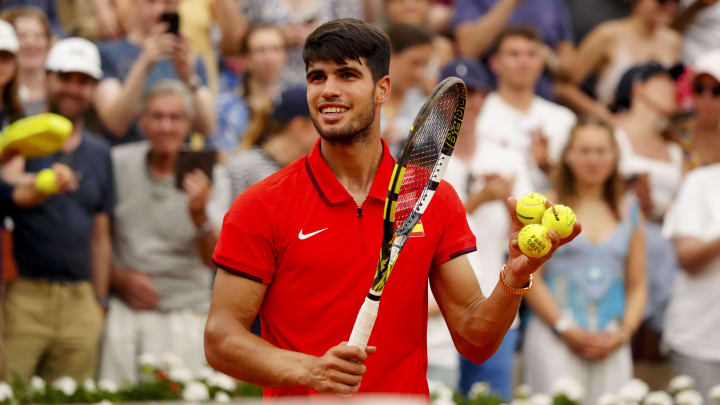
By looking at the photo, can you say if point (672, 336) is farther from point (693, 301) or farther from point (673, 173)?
point (673, 173)

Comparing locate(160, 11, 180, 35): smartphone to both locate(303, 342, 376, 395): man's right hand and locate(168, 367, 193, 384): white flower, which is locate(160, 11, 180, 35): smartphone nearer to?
locate(168, 367, 193, 384): white flower

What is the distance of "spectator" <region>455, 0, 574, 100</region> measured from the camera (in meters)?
9.56

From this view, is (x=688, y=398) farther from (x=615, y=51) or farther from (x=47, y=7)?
(x=47, y=7)

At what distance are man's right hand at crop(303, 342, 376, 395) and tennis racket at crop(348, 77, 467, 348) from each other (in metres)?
0.06

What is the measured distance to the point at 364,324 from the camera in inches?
139

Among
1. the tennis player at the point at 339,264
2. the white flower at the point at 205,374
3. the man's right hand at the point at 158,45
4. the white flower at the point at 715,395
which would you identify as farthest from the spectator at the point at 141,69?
the tennis player at the point at 339,264

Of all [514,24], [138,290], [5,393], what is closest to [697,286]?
[514,24]

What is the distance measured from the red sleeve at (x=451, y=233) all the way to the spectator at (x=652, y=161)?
14.3 ft

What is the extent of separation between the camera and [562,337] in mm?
7383

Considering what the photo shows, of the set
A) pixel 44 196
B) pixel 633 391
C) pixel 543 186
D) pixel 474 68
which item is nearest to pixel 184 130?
pixel 44 196

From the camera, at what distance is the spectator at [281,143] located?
6977mm

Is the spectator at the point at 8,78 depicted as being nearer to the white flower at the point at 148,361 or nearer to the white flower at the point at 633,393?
the white flower at the point at 148,361

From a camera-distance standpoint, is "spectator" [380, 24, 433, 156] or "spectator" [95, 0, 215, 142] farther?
"spectator" [380, 24, 433, 156]


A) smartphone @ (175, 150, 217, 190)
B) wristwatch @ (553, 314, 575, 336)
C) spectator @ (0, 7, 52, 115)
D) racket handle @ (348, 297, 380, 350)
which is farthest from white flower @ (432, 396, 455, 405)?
spectator @ (0, 7, 52, 115)
